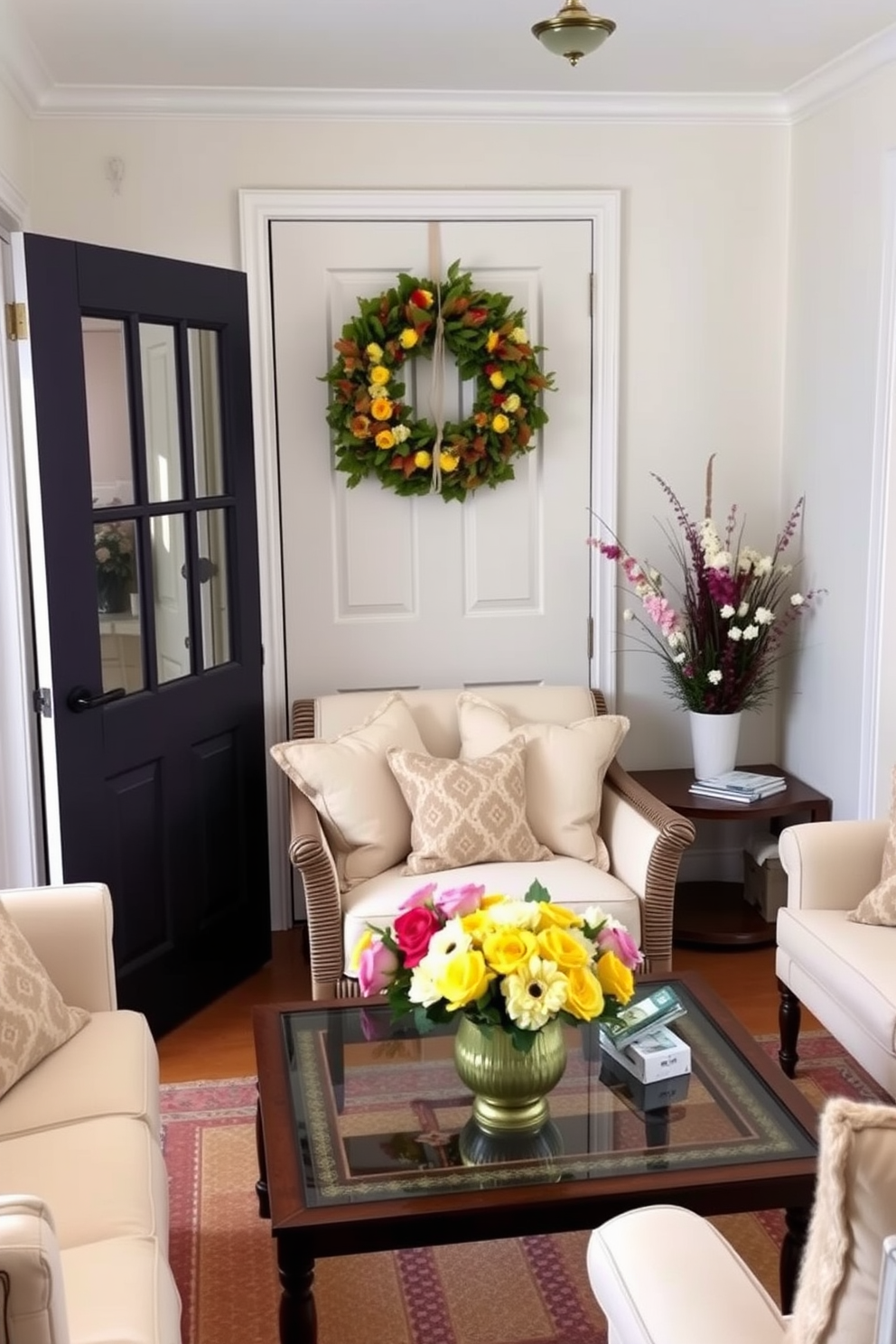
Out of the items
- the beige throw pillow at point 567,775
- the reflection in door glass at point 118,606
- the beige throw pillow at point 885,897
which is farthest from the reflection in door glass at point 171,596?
the beige throw pillow at point 885,897

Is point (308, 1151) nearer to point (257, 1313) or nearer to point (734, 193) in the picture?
point (257, 1313)

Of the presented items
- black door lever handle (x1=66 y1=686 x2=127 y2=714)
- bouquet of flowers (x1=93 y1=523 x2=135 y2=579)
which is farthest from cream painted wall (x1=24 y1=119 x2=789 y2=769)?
black door lever handle (x1=66 y1=686 x2=127 y2=714)

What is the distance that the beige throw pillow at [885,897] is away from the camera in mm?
3039

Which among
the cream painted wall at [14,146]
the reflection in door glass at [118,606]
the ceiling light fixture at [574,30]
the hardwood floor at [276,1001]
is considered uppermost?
the cream painted wall at [14,146]

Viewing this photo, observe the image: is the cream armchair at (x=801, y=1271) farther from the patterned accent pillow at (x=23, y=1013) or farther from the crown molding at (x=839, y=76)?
the crown molding at (x=839, y=76)

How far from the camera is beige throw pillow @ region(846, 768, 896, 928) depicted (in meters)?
3.04

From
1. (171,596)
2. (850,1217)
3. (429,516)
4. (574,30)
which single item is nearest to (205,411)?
(171,596)

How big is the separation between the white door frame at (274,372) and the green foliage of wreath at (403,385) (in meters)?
0.21

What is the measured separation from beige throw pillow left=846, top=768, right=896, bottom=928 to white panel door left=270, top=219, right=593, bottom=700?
1.40 m

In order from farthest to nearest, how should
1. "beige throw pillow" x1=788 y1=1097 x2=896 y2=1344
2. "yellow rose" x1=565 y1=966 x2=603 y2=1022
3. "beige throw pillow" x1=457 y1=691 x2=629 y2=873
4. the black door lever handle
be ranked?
"beige throw pillow" x1=457 y1=691 x2=629 y2=873 < the black door lever handle < "yellow rose" x1=565 y1=966 x2=603 y2=1022 < "beige throw pillow" x1=788 y1=1097 x2=896 y2=1344

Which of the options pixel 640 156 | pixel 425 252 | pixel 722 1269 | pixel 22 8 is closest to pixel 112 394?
Answer: pixel 22 8

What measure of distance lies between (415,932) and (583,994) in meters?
0.31

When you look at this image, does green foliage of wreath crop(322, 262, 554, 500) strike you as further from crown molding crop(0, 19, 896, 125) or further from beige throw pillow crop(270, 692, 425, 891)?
beige throw pillow crop(270, 692, 425, 891)

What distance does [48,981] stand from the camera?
254 centimetres
